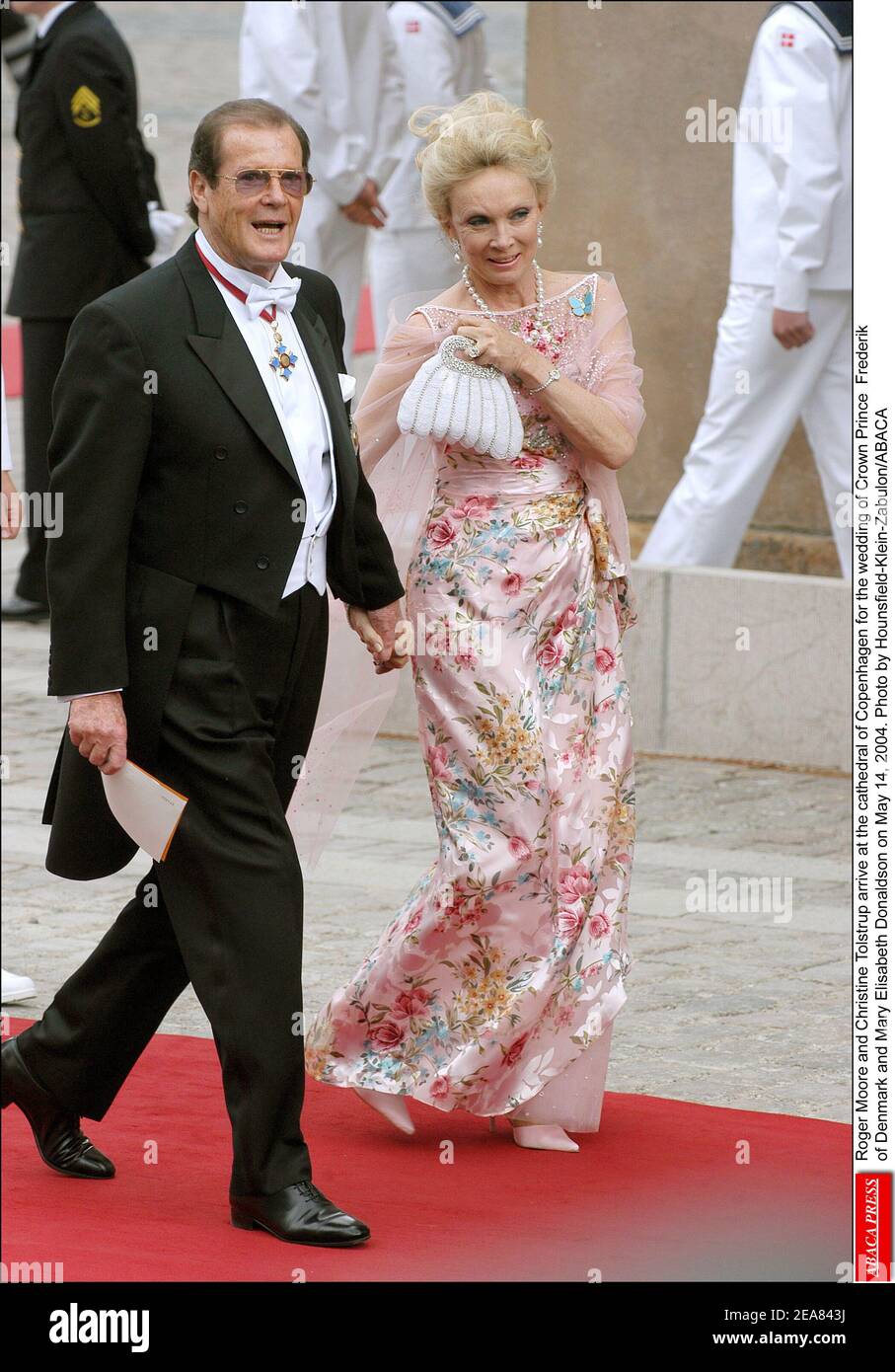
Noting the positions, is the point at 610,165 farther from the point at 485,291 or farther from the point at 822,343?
the point at 485,291

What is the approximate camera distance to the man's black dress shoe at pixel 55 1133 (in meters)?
4.79

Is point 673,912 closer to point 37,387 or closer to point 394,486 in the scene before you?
point 394,486

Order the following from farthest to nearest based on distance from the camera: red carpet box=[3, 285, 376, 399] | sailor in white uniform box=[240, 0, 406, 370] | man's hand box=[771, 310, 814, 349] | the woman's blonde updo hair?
1. red carpet box=[3, 285, 376, 399]
2. sailor in white uniform box=[240, 0, 406, 370]
3. man's hand box=[771, 310, 814, 349]
4. the woman's blonde updo hair

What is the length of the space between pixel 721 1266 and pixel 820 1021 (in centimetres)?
156

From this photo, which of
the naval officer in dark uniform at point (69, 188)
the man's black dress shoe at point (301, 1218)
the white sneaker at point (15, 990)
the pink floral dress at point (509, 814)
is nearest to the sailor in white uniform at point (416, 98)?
the naval officer in dark uniform at point (69, 188)

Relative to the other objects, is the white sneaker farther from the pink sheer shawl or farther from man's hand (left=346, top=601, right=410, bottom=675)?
man's hand (left=346, top=601, right=410, bottom=675)

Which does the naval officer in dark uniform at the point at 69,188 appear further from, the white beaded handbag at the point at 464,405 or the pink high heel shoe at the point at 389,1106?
the pink high heel shoe at the point at 389,1106

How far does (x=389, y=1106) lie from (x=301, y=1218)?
2.50 ft

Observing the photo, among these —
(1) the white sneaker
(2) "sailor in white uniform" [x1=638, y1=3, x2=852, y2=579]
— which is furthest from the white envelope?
(2) "sailor in white uniform" [x1=638, y1=3, x2=852, y2=579]

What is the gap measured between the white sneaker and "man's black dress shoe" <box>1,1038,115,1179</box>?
1157mm

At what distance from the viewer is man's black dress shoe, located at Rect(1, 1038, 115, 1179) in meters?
4.79

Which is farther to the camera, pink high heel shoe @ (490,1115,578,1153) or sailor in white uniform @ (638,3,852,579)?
sailor in white uniform @ (638,3,852,579)

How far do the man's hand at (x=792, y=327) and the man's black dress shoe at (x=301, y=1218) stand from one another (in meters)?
4.91

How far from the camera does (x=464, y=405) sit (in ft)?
16.3
